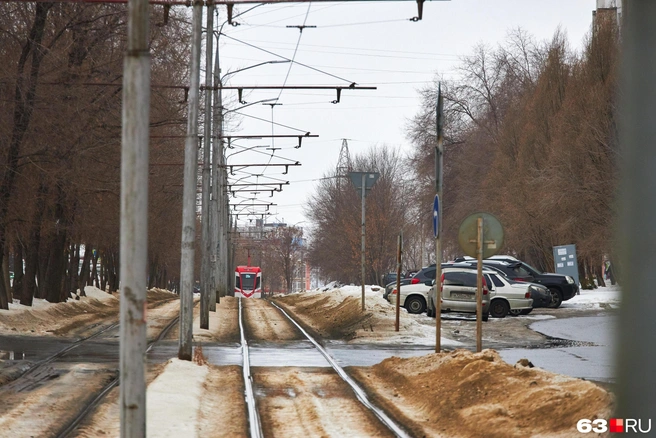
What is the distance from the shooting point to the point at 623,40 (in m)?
4.22

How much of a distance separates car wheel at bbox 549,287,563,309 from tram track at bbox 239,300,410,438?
24091 mm

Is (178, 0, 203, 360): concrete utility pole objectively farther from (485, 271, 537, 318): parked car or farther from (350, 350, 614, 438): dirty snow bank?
(485, 271, 537, 318): parked car

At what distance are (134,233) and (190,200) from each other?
38.7 feet

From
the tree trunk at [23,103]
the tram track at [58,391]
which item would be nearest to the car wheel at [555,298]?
the tree trunk at [23,103]

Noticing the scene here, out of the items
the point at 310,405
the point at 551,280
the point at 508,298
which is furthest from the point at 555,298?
the point at 310,405

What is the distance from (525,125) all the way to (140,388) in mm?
47207

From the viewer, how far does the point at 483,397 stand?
12281mm

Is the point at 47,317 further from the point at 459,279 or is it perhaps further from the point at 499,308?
the point at 499,308

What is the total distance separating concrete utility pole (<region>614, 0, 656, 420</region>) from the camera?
4.07 m

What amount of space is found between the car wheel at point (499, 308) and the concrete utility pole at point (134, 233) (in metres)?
27.7

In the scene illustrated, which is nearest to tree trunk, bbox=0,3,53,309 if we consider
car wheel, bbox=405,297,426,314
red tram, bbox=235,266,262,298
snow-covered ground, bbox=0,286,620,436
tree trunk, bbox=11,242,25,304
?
snow-covered ground, bbox=0,286,620,436

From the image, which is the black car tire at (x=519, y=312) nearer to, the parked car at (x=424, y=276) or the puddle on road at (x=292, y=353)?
the parked car at (x=424, y=276)

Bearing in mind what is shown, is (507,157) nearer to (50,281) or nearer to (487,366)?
(50,281)

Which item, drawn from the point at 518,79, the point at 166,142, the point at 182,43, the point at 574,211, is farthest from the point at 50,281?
the point at 518,79
